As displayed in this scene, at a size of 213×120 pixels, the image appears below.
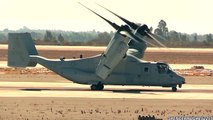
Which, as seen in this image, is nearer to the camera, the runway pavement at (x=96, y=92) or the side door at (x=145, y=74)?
the runway pavement at (x=96, y=92)

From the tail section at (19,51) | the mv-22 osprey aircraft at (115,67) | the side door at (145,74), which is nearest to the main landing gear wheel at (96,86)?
the mv-22 osprey aircraft at (115,67)

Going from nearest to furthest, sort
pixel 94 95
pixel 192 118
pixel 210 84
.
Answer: pixel 192 118 < pixel 94 95 < pixel 210 84

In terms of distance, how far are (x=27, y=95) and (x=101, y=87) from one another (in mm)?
7228

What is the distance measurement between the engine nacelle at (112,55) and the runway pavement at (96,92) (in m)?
1.49

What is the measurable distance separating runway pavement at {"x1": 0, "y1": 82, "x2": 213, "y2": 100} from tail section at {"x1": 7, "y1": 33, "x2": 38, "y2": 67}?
1.79 metres

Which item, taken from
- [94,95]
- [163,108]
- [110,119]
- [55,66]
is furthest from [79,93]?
[110,119]

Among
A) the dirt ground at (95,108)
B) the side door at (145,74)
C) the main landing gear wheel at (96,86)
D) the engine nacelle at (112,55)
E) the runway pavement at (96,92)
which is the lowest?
the dirt ground at (95,108)

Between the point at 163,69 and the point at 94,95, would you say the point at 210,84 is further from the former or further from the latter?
the point at 94,95

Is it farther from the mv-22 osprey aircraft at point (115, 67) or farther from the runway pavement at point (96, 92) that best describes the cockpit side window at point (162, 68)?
the runway pavement at point (96, 92)

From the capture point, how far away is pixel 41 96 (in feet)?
122

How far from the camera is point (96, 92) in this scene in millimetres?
40812

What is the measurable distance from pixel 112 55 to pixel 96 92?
9.10 feet

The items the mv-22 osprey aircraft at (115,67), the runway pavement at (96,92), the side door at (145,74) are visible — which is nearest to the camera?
the runway pavement at (96,92)

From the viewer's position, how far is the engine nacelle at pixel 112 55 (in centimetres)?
4009
